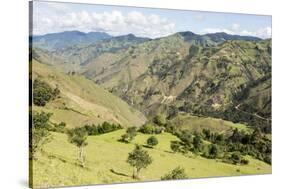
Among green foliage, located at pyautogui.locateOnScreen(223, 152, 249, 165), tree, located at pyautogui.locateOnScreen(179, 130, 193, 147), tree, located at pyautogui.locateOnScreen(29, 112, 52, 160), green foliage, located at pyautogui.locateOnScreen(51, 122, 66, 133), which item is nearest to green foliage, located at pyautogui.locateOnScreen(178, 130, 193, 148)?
tree, located at pyautogui.locateOnScreen(179, 130, 193, 147)

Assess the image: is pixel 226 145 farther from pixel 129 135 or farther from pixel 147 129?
pixel 129 135

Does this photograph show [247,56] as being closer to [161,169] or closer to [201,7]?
[201,7]

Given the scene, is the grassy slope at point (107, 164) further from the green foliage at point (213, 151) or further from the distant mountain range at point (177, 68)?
the distant mountain range at point (177, 68)

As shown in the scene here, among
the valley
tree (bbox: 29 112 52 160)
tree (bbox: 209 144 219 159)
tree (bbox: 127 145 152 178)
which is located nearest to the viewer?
tree (bbox: 29 112 52 160)

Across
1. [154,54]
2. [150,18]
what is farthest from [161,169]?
[150,18]

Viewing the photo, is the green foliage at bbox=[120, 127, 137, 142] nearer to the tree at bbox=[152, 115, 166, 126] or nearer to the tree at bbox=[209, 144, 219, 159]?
the tree at bbox=[152, 115, 166, 126]

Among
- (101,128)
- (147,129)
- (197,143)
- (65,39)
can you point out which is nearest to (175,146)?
(197,143)
